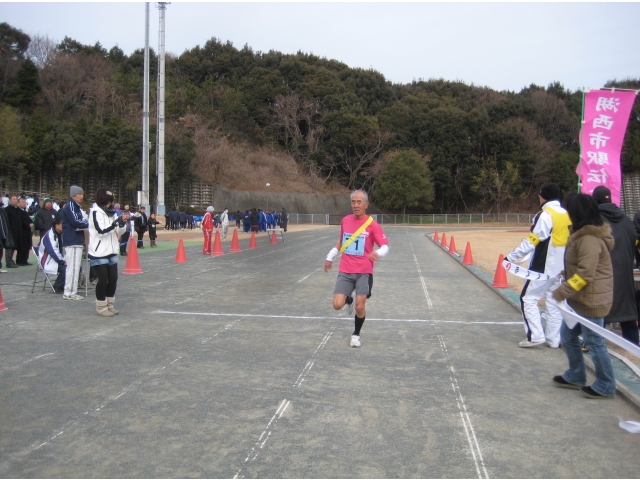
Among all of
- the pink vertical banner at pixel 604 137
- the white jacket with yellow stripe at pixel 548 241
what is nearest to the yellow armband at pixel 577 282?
the white jacket with yellow stripe at pixel 548 241

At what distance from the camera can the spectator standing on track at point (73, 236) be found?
930cm

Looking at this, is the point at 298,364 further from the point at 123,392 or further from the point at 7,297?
the point at 7,297

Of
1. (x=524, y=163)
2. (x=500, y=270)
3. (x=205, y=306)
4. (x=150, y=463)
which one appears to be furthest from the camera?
(x=524, y=163)

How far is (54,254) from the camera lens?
9.93 metres

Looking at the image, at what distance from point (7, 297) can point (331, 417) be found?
7533 millimetres

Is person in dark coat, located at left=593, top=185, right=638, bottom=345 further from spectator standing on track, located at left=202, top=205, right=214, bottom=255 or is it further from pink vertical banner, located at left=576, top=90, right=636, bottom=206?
spectator standing on track, located at left=202, top=205, right=214, bottom=255

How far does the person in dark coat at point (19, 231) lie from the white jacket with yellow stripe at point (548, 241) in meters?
12.2

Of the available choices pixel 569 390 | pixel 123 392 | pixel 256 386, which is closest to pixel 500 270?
pixel 569 390

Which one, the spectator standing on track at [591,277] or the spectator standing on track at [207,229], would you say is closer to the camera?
the spectator standing on track at [591,277]

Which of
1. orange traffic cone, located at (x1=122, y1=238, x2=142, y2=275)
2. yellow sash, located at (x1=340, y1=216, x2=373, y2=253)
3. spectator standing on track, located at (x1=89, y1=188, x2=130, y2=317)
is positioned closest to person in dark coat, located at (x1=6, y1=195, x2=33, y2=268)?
orange traffic cone, located at (x1=122, y1=238, x2=142, y2=275)

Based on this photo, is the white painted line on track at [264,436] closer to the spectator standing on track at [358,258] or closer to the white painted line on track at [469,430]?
the white painted line on track at [469,430]

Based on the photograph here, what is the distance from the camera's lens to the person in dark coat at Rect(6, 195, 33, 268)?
1413cm

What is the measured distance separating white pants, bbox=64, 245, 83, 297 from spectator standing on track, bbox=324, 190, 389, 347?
5.13 metres

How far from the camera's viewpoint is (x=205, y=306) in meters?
9.27
